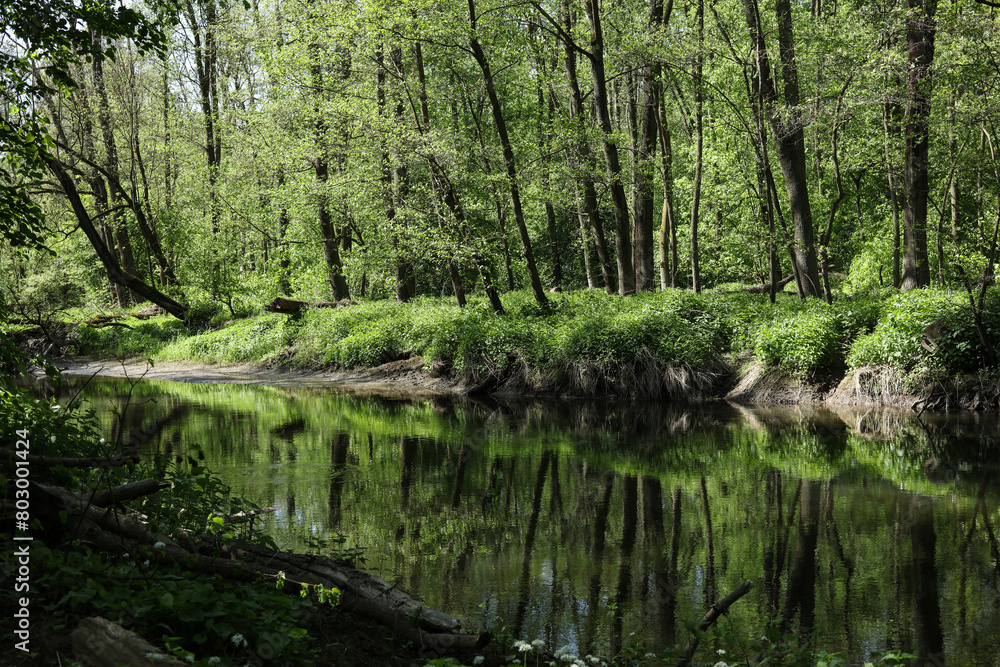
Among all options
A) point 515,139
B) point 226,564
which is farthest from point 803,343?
point 226,564

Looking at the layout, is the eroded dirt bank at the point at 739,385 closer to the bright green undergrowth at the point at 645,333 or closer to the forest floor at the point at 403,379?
the forest floor at the point at 403,379

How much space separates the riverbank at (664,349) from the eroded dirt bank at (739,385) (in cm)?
3

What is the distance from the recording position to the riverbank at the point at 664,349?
41.1 ft

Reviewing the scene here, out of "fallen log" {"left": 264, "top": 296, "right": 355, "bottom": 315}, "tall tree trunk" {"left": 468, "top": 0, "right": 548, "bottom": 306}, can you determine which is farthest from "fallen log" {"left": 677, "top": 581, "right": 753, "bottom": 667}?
"fallen log" {"left": 264, "top": 296, "right": 355, "bottom": 315}

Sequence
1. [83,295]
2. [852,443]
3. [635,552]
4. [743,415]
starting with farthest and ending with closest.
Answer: [83,295]
[743,415]
[852,443]
[635,552]

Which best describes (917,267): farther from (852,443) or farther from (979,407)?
(852,443)

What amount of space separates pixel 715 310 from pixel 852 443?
5719 mm

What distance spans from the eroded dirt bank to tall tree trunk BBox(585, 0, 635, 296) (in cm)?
391

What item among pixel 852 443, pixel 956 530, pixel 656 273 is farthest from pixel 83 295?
pixel 956 530

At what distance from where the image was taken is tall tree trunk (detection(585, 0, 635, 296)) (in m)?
16.9

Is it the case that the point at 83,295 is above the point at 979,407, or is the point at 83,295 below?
above

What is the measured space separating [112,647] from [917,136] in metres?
15.7

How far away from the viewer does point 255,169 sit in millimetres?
23844

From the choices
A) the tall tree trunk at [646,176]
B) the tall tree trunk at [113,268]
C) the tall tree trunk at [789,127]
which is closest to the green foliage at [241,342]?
the tall tree trunk at [646,176]
